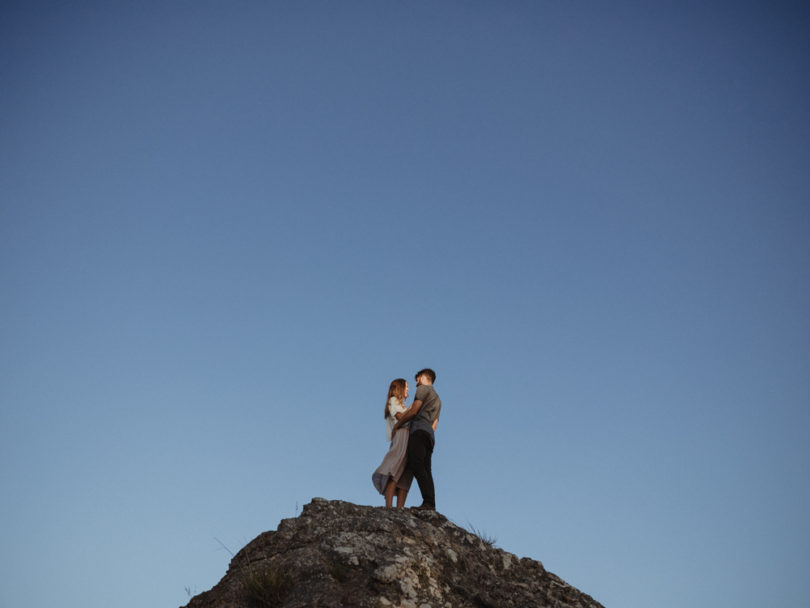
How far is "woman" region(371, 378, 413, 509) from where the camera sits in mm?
11133

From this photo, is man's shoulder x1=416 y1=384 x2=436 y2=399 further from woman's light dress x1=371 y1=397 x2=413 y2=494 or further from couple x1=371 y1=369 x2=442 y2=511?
woman's light dress x1=371 y1=397 x2=413 y2=494

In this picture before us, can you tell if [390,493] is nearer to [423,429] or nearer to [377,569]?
[423,429]

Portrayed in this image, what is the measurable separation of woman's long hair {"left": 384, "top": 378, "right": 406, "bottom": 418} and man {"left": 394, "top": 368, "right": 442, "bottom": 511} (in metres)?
0.41

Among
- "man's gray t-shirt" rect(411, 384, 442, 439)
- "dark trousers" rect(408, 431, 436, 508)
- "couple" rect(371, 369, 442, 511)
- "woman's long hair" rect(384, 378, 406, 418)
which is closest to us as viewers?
"dark trousers" rect(408, 431, 436, 508)

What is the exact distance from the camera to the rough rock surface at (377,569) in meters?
6.88

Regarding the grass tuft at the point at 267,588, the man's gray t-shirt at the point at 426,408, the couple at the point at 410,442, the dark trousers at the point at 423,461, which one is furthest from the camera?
the man's gray t-shirt at the point at 426,408

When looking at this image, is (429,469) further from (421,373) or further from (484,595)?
(484,595)

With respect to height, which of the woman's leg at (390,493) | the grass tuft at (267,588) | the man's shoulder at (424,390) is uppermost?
the man's shoulder at (424,390)

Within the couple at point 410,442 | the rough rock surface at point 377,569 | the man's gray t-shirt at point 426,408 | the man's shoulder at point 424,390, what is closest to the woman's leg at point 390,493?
the couple at point 410,442

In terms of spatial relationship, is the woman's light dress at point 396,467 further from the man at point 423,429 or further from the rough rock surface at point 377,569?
the rough rock surface at point 377,569

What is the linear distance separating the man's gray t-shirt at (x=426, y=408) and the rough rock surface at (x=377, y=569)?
6.52ft

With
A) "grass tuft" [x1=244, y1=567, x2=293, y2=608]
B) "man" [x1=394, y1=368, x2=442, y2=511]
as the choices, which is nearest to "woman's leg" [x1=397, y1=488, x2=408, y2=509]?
"man" [x1=394, y1=368, x2=442, y2=511]

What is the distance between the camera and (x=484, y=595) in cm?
738

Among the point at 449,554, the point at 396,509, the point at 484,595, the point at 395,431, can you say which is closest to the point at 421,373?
the point at 395,431
